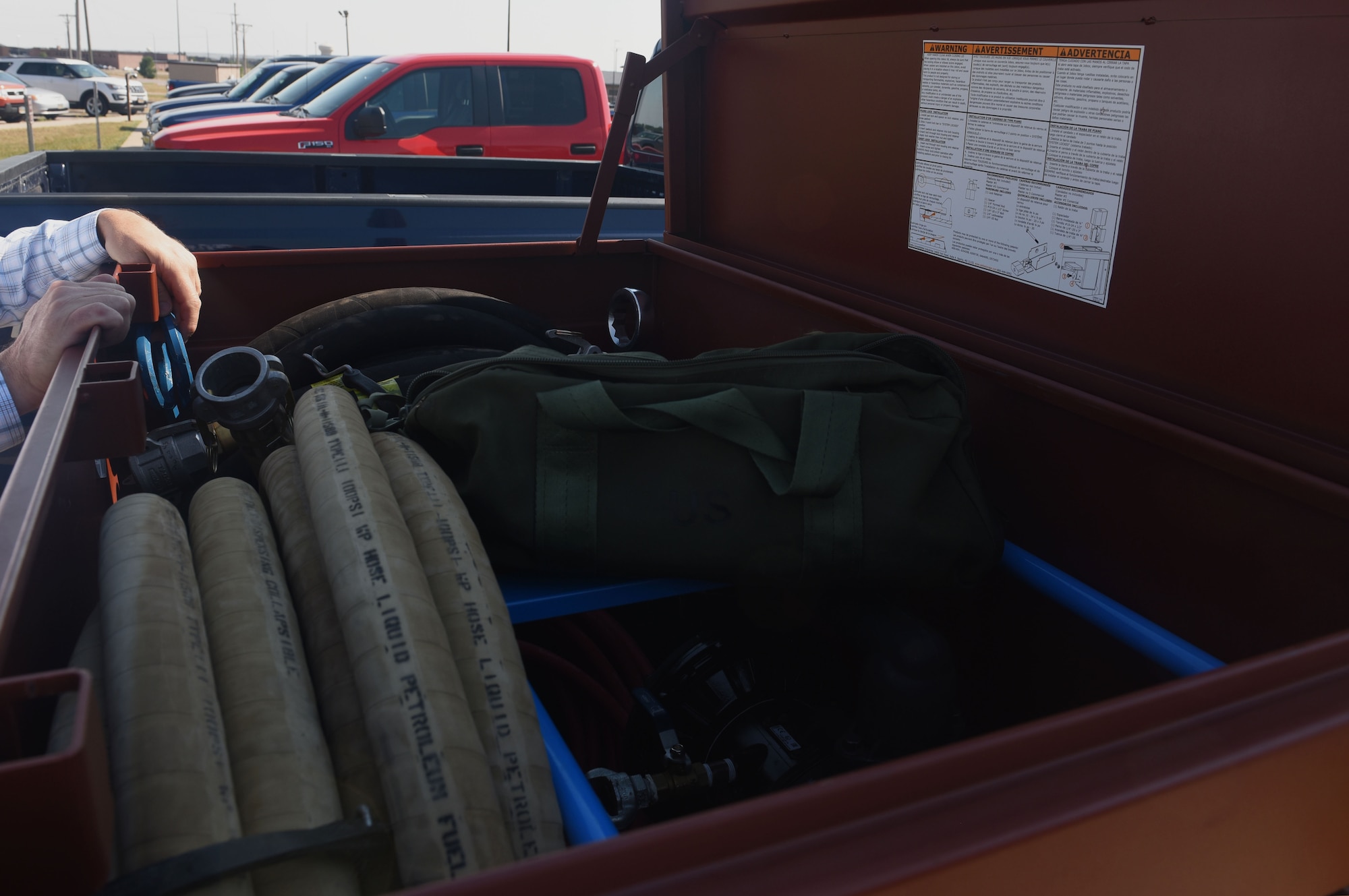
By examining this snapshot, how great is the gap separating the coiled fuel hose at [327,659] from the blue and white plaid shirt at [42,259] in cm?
119

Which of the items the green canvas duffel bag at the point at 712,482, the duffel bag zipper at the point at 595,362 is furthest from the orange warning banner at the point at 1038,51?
the green canvas duffel bag at the point at 712,482

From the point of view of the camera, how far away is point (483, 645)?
1115mm

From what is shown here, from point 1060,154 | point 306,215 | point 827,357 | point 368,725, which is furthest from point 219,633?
point 306,215

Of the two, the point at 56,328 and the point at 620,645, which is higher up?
the point at 56,328

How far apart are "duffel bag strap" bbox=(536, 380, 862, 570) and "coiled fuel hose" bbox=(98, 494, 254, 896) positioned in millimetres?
545

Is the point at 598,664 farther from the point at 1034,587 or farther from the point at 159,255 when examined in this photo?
the point at 159,255

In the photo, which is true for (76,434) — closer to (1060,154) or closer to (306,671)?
(306,671)

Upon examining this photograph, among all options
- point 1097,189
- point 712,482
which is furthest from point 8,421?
point 1097,189

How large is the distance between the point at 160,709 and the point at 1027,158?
1.58 m

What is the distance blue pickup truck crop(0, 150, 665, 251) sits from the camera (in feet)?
11.5

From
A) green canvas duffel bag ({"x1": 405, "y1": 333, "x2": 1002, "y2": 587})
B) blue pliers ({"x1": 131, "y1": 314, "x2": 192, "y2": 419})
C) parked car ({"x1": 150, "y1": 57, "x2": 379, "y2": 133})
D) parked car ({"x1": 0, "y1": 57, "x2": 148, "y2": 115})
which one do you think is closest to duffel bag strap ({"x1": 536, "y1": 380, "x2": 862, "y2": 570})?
green canvas duffel bag ({"x1": 405, "y1": 333, "x2": 1002, "y2": 587})

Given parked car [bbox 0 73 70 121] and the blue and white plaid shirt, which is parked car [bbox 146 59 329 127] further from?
parked car [bbox 0 73 70 121]

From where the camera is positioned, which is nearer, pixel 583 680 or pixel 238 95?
pixel 583 680

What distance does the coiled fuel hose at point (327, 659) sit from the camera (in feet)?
2.99
